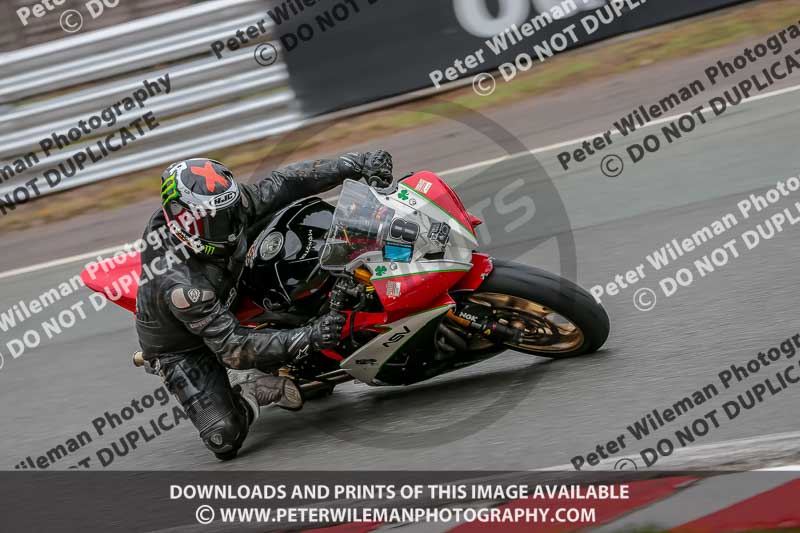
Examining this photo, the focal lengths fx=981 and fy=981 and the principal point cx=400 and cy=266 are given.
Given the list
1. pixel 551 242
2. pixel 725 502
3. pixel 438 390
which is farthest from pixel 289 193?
pixel 725 502

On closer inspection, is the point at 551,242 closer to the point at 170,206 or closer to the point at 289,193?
the point at 289,193

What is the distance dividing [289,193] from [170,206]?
86cm

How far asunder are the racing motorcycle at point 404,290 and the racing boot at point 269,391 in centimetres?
14

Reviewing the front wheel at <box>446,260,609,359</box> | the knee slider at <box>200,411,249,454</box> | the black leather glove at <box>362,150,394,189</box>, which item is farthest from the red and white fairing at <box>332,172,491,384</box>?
the knee slider at <box>200,411,249,454</box>

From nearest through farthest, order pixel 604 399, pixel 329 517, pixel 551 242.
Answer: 1. pixel 329 517
2. pixel 604 399
3. pixel 551 242

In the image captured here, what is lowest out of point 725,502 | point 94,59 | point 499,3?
point 725,502

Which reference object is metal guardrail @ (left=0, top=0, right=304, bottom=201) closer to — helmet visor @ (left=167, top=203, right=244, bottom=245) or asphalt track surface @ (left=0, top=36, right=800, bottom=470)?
asphalt track surface @ (left=0, top=36, right=800, bottom=470)

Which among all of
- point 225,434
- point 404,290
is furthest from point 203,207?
point 225,434

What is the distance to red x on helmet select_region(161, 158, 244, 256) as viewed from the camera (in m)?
4.45

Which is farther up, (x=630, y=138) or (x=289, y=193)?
(x=289, y=193)

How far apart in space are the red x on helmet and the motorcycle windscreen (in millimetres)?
460

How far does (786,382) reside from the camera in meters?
4.26

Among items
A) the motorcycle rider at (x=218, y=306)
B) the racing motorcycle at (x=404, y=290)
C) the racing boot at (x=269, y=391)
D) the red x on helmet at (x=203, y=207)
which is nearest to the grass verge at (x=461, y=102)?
the motorcycle rider at (x=218, y=306)

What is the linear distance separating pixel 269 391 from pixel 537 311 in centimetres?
→ 144
